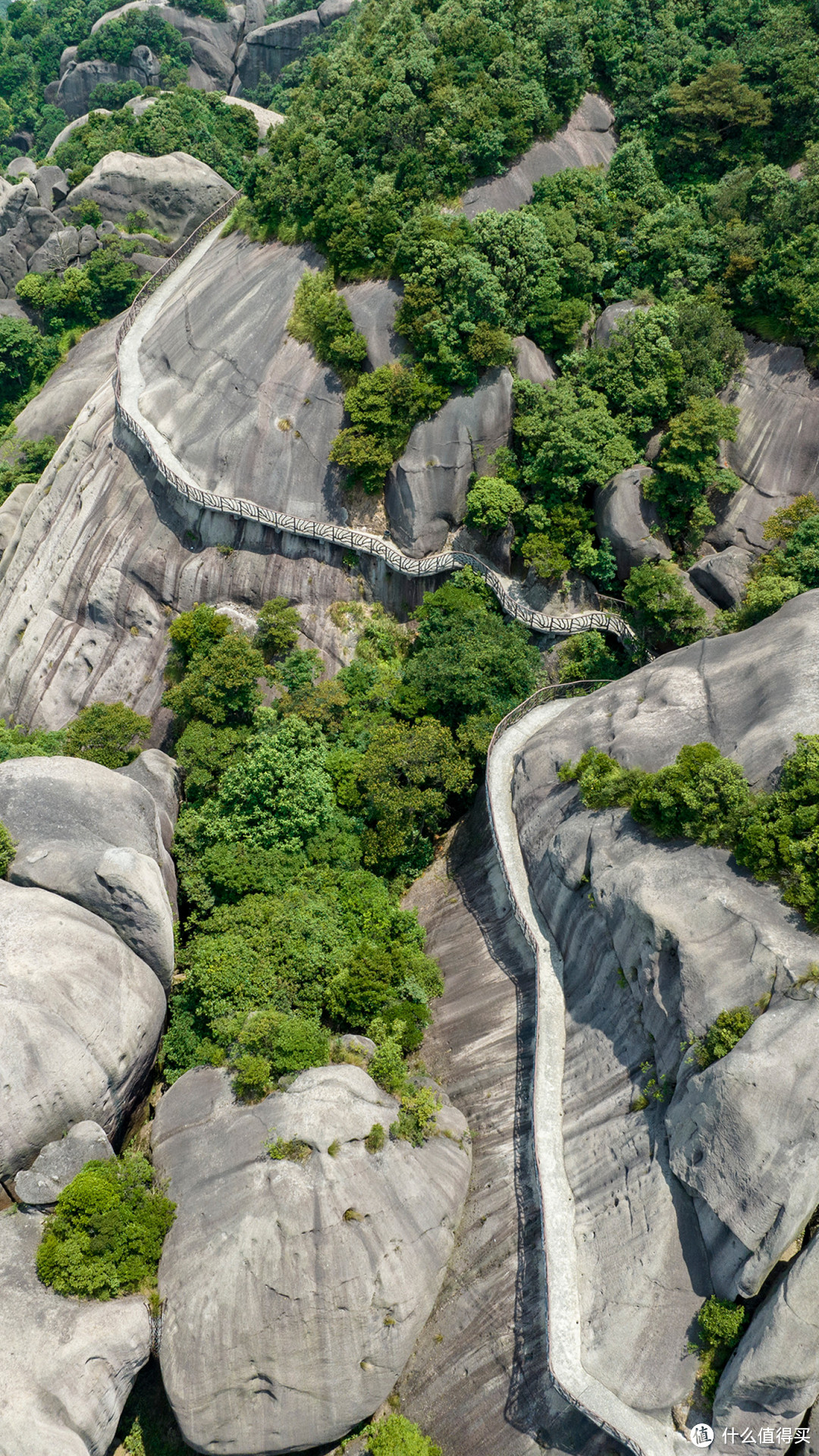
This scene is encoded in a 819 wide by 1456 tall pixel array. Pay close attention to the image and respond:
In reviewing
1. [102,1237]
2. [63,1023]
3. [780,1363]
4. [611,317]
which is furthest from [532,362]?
[102,1237]

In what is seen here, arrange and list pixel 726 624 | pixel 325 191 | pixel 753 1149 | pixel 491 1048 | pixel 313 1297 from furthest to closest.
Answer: pixel 325 191
pixel 726 624
pixel 491 1048
pixel 313 1297
pixel 753 1149

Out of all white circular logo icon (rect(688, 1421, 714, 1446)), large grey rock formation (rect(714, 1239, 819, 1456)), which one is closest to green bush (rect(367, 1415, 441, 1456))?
white circular logo icon (rect(688, 1421, 714, 1446))

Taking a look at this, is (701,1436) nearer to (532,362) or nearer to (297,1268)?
(297,1268)

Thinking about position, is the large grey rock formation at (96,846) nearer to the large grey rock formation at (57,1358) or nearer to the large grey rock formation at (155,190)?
the large grey rock formation at (57,1358)

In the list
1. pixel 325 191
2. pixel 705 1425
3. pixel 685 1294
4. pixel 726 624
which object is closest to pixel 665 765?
pixel 726 624

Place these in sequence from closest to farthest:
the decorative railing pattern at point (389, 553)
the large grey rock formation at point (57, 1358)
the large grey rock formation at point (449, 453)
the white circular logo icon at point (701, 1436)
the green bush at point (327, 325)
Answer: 1. the white circular logo icon at point (701, 1436)
2. the large grey rock formation at point (57, 1358)
3. the decorative railing pattern at point (389, 553)
4. the large grey rock formation at point (449, 453)
5. the green bush at point (327, 325)

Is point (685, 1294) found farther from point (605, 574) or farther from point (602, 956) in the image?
point (605, 574)

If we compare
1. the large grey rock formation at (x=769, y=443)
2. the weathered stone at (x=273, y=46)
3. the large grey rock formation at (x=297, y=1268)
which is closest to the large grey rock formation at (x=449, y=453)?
the large grey rock formation at (x=769, y=443)
